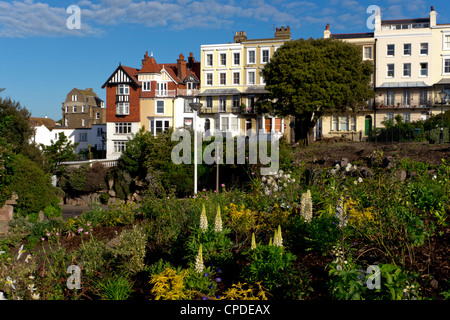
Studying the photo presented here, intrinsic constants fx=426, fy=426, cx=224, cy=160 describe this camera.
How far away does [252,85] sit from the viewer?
50250 mm

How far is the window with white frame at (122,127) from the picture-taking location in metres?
51.5

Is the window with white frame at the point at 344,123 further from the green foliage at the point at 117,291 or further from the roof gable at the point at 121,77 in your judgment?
the green foliage at the point at 117,291

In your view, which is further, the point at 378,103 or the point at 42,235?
the point at 378,103

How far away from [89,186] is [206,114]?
18912 millimetres

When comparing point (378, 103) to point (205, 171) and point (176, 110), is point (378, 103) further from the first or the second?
point (205, 171)

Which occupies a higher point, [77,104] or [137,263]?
[77,104]

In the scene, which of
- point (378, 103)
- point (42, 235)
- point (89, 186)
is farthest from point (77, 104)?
point (42, 235)

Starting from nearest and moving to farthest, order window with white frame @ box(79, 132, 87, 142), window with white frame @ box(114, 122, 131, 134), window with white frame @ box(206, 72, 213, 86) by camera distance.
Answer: window with white frame @ box(206, 72, 213, 86), window with white frame @ box(114, 122, 131, 134), window with white frame @ box(79, 132, 87, 142)

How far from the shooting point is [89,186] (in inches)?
1451

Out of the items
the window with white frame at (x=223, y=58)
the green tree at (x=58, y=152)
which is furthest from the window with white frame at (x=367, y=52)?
the green tree at (x=58, y=152)

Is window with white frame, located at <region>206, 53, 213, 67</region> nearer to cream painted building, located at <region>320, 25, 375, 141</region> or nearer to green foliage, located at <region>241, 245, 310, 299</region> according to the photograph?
cream painted building, located at <region>320, 25, 375, 141</region>

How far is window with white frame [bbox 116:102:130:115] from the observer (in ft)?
169

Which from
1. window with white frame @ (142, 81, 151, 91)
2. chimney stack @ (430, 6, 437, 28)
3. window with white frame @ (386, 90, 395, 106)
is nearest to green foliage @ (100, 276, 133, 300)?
window with white frame @ (386, 90, 395, 106)

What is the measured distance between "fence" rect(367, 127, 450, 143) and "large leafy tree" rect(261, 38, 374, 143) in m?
3.18
